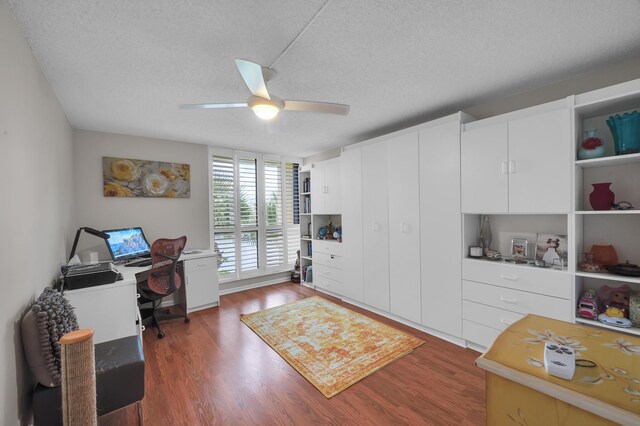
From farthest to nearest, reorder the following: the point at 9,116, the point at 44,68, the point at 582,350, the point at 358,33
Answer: the point at 44,68 < the point at 358,33 < the point at 9,116 < the point at 582,350

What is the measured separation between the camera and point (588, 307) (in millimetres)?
1964

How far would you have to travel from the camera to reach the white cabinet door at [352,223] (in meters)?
3.65

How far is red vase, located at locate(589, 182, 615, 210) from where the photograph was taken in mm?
1948

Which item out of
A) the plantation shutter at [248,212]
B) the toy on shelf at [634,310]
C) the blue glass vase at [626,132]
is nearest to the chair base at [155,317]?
the plantation shutter at [248,212]

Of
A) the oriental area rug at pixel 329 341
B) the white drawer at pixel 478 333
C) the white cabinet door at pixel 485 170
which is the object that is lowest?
the oriental area rug at pixel 329 341

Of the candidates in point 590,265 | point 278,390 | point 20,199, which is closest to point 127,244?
point 20,199

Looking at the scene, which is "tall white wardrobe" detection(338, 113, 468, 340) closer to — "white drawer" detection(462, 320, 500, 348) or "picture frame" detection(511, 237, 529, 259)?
"white drawer" detection(462, 320, 500, 348)

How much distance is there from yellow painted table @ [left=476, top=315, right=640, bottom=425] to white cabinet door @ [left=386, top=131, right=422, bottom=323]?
6.26ft

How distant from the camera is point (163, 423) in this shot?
1729 mm

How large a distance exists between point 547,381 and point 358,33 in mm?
1876

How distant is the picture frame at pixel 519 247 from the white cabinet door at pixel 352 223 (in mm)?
1726

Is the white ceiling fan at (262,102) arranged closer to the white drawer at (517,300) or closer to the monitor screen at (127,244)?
the white drawer at (517,300)

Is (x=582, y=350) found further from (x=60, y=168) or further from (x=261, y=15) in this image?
(x=60, y=168)

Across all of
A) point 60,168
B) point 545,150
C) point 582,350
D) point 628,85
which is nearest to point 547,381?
point 582,350
